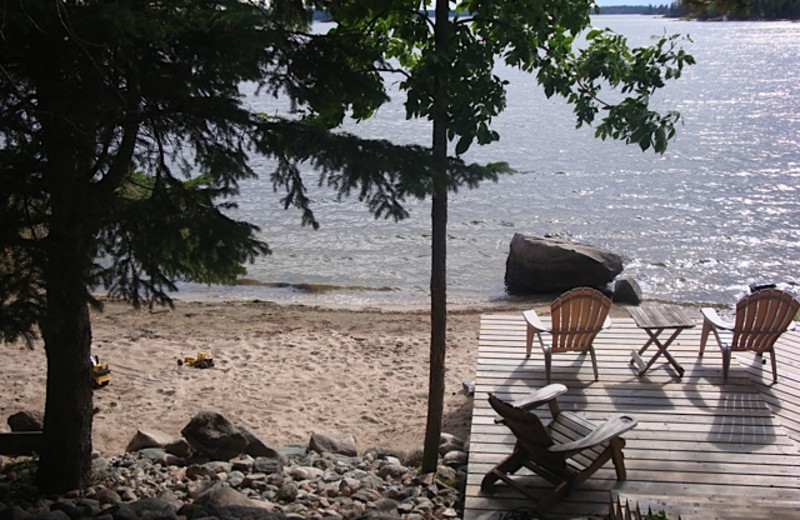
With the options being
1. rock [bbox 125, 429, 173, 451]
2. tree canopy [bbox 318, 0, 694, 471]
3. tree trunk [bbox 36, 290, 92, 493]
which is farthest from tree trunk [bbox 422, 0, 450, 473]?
tree trunk [bbox 36, 290, 92, 493]

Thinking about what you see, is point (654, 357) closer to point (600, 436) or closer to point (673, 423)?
point (673, 423)

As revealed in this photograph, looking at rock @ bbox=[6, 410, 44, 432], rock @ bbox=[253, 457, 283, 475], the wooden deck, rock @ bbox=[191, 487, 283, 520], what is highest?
the wooden deck

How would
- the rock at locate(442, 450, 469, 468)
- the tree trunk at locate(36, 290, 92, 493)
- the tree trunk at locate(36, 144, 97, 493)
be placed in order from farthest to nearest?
the rock at locate(442, 450, 469, 468) < the tree trunk at locate(36, 290, 92, 493) < the tree trunk at locate(36, 144, 97, 493)

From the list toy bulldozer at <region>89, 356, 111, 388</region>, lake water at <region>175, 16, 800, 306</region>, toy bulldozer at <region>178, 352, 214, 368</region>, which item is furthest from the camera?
lake water at <region>175, 16, 800, 306</region>

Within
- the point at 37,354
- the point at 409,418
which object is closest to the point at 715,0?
the point at 409,418

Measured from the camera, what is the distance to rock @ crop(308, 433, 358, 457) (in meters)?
8.42

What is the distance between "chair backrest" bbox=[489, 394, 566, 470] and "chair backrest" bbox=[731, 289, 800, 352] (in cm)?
314

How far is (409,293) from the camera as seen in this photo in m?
19.3

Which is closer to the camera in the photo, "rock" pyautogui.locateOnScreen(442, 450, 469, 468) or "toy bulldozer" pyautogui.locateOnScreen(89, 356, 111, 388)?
"rock" pyautogui.locateOnScreen(442, 450, 469, 468)

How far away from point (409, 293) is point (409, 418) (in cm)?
941

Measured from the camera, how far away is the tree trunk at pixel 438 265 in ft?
21.2

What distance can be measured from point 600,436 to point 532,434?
457mm

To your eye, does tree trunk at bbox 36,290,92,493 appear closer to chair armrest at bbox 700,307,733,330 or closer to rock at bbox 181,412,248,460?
rock at bbox 181,412,248,460

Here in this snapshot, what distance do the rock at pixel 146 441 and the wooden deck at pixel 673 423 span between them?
3069 mm
